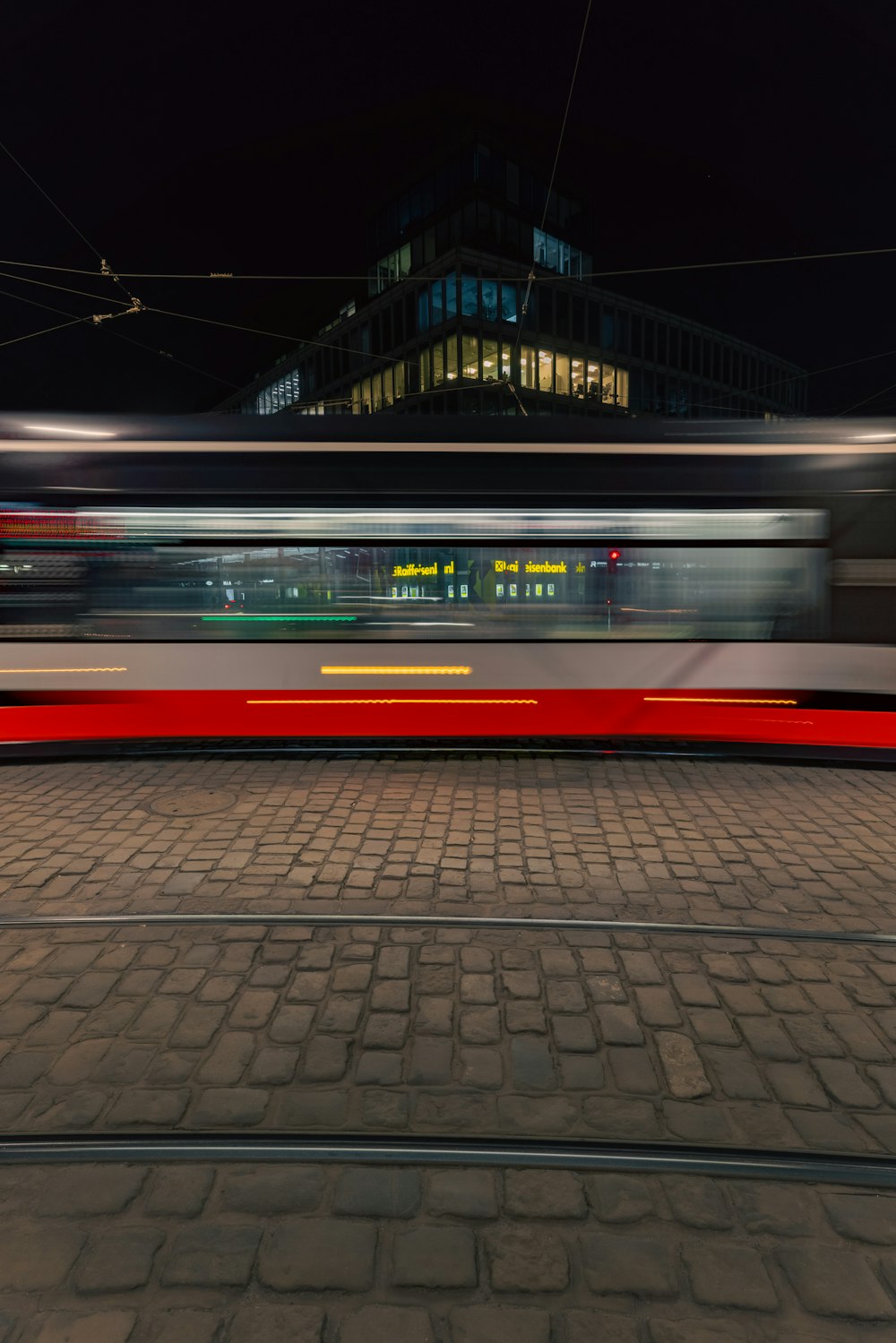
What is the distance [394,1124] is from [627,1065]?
36.0 inches

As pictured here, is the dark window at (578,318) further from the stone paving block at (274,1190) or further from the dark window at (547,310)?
the stone paving block at (274,1190)

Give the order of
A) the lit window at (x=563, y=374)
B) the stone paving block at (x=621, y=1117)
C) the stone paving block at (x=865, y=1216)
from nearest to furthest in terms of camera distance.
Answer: the stone paving block at (x=865, y=1216), the stone paving block at (x=621, y=1117), the lit window at (x=563, y=374)

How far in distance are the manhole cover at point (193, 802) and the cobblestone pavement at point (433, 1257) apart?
3517mm

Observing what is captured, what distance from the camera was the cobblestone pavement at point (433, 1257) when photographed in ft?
6.11

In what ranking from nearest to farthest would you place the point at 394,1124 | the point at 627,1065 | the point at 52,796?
the point at 394,1124, the point at 627,1065, the point at 52,796

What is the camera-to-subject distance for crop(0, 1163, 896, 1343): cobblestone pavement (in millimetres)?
1861

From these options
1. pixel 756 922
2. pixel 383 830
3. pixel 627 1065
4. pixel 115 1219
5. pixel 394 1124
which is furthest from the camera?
pixel 383 830

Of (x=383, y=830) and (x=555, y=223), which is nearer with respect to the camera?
(x=383, y=830)

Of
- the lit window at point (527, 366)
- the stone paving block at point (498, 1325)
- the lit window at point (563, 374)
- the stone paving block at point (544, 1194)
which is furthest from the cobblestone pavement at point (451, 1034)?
the lit window at point (563, 374)

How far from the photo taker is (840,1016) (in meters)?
3.18

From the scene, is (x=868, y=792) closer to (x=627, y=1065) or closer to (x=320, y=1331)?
(x=627, y=1065)

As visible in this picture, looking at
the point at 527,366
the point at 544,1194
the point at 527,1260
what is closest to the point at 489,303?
the point at 527,366

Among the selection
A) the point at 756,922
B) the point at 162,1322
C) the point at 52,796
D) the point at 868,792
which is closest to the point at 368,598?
the point at 52,796

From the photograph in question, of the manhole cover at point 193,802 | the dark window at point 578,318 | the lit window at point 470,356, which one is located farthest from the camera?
the dark window at point 578,318
